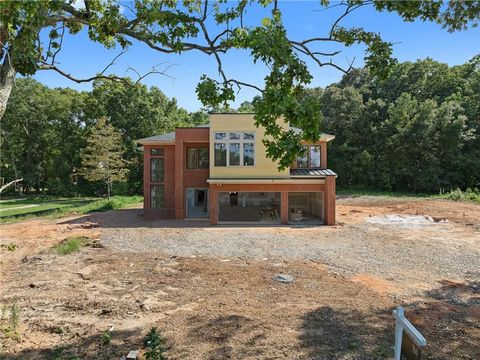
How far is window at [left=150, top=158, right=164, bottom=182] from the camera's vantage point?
21.5 metres

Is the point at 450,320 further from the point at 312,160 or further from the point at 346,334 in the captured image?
the point at 312,160

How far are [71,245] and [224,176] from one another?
8.93 meters

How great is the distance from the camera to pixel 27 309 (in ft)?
23.5

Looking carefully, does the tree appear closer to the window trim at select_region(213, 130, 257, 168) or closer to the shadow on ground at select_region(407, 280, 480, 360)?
the window trim at select_region(213, 130, 257, 168)

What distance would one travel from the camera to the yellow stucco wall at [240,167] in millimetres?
18891

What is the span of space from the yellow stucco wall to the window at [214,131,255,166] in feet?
0.68

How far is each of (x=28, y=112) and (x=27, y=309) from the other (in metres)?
42.1

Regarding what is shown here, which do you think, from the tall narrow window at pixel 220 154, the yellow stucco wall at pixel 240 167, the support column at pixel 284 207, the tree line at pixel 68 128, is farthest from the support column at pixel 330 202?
the tree line at pixel 68 128

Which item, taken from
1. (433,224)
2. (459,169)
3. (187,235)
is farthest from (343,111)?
(187,235)

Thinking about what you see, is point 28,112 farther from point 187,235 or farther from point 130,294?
point 130,294

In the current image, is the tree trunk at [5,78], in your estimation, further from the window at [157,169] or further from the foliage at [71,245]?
the window at [157,169]

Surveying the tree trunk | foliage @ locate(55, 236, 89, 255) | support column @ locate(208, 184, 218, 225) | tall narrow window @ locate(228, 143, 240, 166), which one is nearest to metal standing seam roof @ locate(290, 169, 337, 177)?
tall narrow window @ locate(228, 143, 240, 166)

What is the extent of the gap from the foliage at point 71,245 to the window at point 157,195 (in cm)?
696

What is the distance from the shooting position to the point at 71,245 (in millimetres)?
12836
